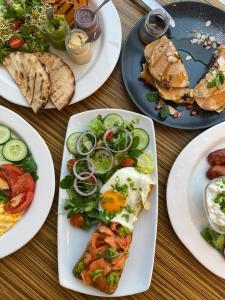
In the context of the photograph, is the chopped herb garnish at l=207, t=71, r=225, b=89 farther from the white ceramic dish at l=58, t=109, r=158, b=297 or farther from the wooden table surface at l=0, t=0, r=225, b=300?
the wooden table surface at l=0, t=0, r=225, b=300

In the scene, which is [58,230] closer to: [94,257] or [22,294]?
[94,257]

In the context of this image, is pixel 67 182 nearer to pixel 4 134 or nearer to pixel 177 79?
pixel 4 134

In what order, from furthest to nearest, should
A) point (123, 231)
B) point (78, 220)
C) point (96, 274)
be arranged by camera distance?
point (78, 220) < point (123, 231) < point (96, 274)

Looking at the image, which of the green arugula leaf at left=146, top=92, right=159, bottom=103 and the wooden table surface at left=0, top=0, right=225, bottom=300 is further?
the green arugula leaf at left=146, top=92, right=159, bottom=103

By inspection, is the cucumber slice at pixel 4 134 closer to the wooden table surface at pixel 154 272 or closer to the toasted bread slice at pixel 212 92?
the wooden table surface at pixel 154 272

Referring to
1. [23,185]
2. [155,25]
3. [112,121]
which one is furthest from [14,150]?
[155,25]

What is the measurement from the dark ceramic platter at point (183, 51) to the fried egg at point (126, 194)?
512mm

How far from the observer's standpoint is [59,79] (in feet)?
9.83

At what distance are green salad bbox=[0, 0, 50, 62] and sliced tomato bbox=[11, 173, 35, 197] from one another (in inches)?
38.1

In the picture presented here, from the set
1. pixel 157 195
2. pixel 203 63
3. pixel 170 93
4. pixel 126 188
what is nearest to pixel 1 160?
pixel 126 188

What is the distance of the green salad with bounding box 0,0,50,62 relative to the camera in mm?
3080

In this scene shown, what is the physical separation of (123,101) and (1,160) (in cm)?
101

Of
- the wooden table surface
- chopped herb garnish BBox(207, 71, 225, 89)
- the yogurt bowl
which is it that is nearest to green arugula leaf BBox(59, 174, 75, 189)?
the wooden table surface

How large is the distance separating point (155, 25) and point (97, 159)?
1132 millimetres
